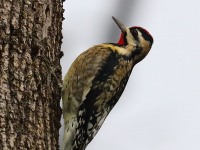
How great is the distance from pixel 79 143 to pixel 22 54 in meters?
1.24

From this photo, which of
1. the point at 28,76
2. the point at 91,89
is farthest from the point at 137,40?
the point at 28,76

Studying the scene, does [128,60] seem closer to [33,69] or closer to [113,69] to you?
[113,69]

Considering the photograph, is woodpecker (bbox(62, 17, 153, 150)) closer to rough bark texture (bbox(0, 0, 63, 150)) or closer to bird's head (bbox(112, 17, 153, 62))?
bird's head (bbox(112, 17, 153, 62))

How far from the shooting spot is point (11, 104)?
284cm

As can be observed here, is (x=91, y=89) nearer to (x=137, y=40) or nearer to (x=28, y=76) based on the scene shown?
(x=137, y=40)

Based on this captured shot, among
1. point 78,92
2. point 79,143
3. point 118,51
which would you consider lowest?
point 79,143

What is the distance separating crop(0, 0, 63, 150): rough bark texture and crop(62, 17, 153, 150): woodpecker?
0.49 metres

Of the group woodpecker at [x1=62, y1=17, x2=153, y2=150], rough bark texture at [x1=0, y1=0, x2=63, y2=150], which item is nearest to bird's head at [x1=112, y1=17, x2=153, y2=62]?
woodpecker at [x1=62, y1=17, x2=153, y2=150]

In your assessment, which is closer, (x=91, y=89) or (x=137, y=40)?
(x=91, y=89)

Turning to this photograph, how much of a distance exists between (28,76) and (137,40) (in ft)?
6.90

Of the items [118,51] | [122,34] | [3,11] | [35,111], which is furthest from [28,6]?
[122,34]

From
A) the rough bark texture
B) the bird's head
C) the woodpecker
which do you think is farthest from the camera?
the bird's head

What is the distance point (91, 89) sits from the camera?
4207mm

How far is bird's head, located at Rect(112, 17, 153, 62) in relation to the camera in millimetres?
4883
